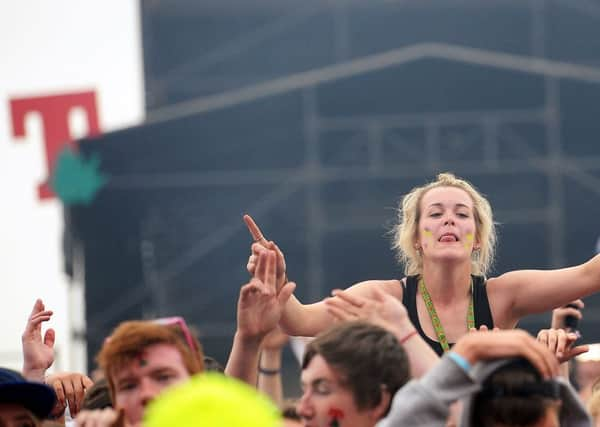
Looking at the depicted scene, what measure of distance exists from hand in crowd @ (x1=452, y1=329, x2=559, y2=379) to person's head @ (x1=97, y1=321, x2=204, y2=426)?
740 millimetres

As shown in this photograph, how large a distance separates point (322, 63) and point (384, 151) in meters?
2.18

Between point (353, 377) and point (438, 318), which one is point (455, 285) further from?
point (353, 377)

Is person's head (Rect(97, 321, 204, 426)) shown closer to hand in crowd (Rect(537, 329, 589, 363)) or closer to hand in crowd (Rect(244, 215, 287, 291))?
hand in crowd (Rect(244, 215, 287, 291))

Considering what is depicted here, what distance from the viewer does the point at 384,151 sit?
584 inches

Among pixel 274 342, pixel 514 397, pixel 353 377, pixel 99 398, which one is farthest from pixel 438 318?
pixel 514 397

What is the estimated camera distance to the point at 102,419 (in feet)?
9.24

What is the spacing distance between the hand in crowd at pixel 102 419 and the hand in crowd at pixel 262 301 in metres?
0.82

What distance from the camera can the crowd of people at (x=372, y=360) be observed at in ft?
8.70

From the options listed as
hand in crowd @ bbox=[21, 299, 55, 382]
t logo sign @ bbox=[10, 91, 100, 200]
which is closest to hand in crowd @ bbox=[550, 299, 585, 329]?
hand in crowd @ bbox=[21, 299, 55, 382]

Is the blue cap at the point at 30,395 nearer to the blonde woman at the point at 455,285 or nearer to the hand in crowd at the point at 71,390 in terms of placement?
the hand in crowd at the point at 71,390

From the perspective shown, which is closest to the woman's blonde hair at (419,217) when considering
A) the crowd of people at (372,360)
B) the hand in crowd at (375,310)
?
the crowd of people at (372,360)

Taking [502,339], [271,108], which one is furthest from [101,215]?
[502,339]

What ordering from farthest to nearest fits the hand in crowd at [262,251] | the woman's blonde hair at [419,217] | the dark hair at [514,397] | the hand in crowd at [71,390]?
the woman's blonde hair at [419,217] < the hand in crowd at [71,390] < the hand in crowd at [262,251] < the dark hair at [514,397]

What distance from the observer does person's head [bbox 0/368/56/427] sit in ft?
10.9
